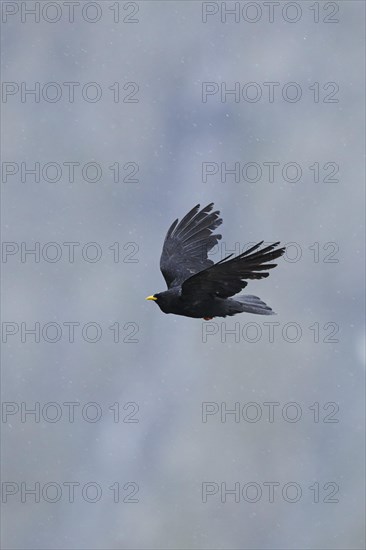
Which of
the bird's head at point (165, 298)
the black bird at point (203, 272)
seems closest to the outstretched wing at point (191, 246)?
the black bird at point (203, 272)

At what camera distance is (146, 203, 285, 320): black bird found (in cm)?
1728

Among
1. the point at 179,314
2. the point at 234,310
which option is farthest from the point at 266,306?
the point at 179,314

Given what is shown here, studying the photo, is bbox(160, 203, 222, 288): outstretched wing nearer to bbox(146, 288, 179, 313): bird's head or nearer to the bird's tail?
bbox(146, 288, 179, 313): bird's head

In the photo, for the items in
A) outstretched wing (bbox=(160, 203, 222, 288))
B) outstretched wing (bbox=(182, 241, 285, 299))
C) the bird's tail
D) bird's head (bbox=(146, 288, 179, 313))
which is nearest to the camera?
outstretched wing (bbox=(182, 241, 285, 299))

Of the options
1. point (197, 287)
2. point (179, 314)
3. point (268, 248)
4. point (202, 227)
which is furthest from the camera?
point (202, 227)

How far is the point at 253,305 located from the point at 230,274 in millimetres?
2163

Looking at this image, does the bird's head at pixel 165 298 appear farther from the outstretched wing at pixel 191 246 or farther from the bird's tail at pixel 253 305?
the outstretched wing at pixel 191 246

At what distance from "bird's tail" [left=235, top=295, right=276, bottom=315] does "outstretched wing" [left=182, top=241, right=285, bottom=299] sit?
0.99 m

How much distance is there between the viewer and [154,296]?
20828 millimetres

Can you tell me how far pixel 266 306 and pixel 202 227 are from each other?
A: 4230 millimetres

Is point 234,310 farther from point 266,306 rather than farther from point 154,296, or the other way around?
point 154,296

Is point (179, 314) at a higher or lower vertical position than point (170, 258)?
lower

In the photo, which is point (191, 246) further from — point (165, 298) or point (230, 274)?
point (230, 274)

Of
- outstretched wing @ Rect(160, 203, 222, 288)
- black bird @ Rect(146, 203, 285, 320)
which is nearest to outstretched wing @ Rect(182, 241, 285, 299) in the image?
black bird @ Rect(146, 203, 285, 320)
